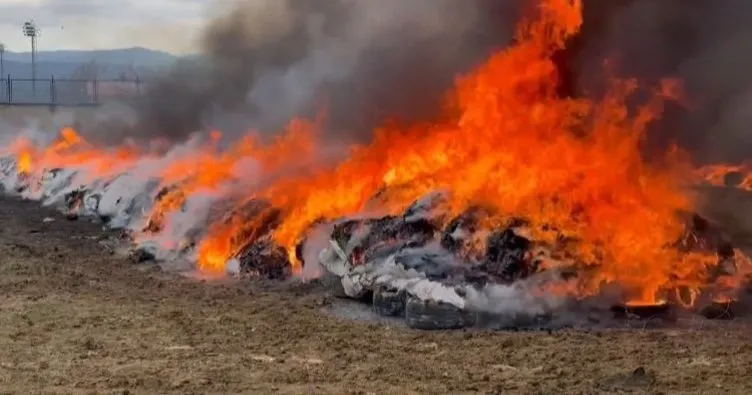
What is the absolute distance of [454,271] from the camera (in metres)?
11.0

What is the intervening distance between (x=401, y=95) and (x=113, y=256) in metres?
6.13

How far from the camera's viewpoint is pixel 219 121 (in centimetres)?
2256

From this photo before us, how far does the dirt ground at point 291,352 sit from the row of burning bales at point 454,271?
0.43 metres

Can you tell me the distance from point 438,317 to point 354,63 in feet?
27.6

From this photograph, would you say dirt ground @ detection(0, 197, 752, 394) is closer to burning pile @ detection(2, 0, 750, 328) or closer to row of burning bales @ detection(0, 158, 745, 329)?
row of burning bales @ detection(0, 158, 745, 329)

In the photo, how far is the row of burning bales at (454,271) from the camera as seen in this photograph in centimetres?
1045

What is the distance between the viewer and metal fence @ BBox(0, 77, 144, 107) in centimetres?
4956

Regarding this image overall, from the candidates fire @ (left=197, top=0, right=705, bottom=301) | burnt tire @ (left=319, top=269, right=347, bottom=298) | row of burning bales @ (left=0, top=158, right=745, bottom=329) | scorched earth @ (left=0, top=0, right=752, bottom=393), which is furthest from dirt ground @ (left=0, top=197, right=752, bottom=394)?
fire @ (left=197, top=0, right=705, bottom=301)

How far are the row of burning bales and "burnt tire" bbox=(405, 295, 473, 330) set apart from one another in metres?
0.01

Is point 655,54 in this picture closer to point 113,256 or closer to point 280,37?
point 113,256

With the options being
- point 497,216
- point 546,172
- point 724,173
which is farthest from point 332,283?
point 724,173

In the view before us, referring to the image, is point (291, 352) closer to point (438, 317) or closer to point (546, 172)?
point (438, 317)

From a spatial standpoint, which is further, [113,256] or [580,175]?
[113,256]

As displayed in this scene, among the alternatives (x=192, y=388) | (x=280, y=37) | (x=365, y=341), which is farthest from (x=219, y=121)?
(x=192, y=388)
